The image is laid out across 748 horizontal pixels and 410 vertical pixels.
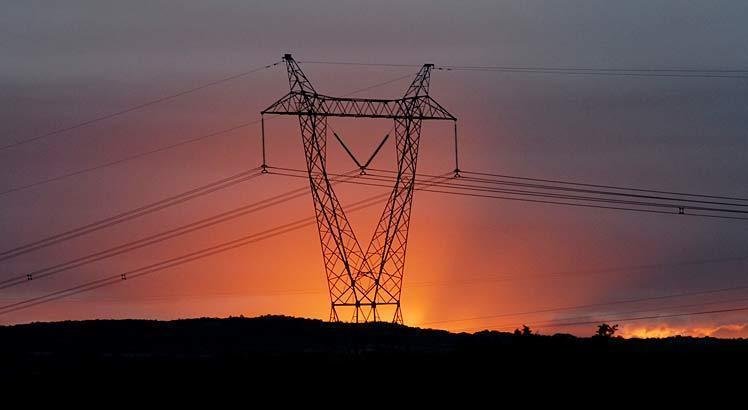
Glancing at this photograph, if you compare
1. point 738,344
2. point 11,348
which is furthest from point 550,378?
point 11,348

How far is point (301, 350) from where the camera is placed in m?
105

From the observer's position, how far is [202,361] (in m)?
90.4

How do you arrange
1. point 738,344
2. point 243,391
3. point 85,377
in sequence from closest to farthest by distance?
point 243,391, point 85,377, point 738,344

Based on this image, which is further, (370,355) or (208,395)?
(370,355)

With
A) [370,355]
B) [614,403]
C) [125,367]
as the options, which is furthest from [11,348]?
[614,403]

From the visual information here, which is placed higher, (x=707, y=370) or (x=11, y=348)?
(x=11, y=348)

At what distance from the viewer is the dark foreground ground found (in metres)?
83.9

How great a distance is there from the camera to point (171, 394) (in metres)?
76.8

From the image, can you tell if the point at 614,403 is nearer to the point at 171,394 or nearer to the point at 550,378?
the point at 550,378

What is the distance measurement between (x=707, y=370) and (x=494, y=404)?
46.5 feet

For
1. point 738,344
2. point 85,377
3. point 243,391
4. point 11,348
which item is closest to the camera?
point 243,391

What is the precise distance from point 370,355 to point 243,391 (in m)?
13.0

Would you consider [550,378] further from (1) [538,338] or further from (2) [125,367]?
(2) [125,367]

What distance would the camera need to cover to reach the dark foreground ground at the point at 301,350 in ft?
275
